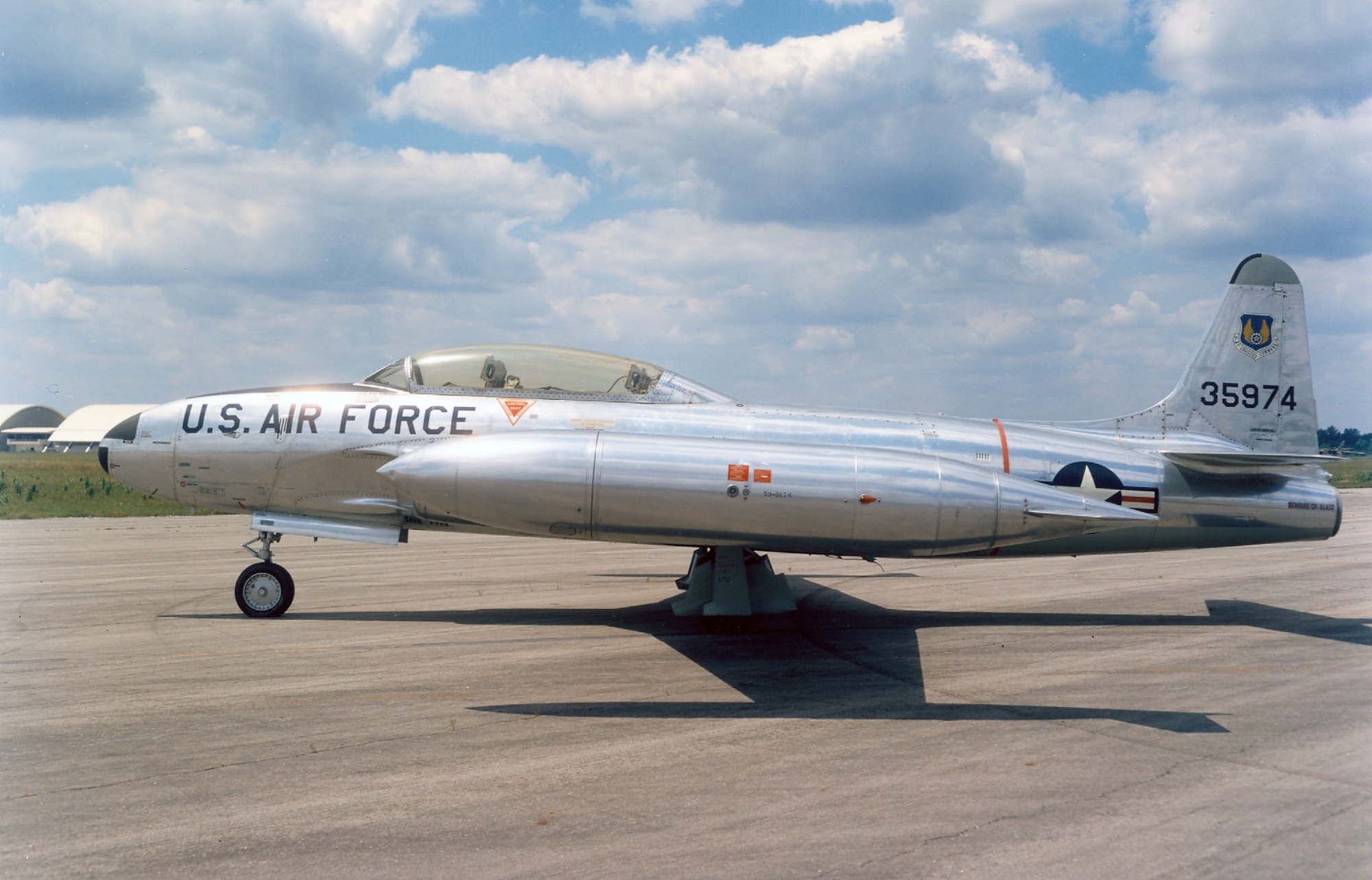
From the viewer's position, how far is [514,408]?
11.0 meters

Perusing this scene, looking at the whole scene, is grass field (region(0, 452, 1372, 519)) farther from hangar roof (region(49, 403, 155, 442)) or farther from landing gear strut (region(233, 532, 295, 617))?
hangar roof (region(49, 403, 155, 442))

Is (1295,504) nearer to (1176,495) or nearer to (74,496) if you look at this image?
(1176,495)

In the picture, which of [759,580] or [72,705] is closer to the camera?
[72,705]

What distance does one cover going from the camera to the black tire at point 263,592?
11477 millimetres

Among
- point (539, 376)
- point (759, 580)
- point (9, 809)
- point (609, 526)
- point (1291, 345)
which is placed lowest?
point (9, 809)

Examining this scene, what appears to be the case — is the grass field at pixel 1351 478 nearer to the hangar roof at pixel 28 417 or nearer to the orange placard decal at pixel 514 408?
the orange placard decal at pixel 514 408

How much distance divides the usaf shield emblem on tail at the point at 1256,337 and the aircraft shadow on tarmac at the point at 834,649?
3.66 metres

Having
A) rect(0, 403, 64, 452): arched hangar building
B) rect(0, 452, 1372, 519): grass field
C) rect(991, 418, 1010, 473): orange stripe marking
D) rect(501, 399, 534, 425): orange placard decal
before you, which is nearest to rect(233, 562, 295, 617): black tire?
rect(501, 399, 534, 425): orange placard decal

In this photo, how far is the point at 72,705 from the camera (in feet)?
25.3

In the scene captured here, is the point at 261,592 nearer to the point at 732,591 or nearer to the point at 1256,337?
the point at 732,591

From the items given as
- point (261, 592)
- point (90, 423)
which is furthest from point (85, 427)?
point (261, 592)

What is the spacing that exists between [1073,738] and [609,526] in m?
4.27

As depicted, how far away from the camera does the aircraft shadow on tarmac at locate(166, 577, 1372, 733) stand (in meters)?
7.74

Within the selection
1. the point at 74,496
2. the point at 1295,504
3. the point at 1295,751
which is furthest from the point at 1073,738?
the point at 74,496
